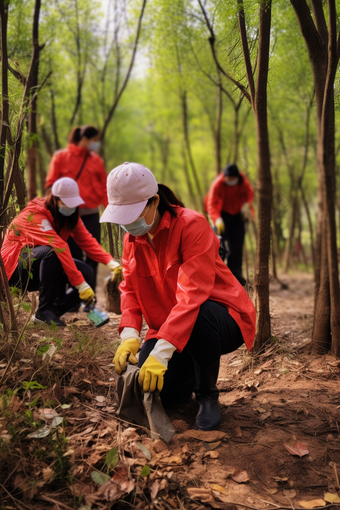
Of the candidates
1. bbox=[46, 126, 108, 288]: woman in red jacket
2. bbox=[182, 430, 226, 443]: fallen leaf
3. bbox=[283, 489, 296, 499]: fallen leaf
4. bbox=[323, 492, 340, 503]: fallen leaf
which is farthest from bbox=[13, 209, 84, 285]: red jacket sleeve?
bbox=[323, 492, 340, 503]: fallen leaf

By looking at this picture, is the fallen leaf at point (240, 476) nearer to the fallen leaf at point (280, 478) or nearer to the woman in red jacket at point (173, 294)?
the fallen leaf at point (280, 478)

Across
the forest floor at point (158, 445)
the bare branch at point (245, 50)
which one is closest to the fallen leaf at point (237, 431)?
the forest floor at point (158, 445)

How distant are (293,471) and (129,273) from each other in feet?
4.22

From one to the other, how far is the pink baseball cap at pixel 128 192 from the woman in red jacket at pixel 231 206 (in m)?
3.24

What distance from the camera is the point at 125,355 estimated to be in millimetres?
2166

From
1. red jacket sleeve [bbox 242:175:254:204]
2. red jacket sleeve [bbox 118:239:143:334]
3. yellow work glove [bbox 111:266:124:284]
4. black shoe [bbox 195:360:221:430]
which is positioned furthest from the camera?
red jacket sleeve [bbox 242:175:254:204]

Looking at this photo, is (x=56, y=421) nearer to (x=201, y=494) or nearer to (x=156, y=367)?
(x=156, y=367)

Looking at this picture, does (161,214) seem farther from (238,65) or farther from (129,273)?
(238,65)

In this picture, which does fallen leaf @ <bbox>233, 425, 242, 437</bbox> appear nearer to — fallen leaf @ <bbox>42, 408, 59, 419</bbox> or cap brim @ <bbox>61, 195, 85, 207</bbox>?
fallen leaf @ <bbox>42, 408, 59, 419</bbox>

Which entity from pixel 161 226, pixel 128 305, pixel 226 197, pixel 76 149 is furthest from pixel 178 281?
pixel 226 197

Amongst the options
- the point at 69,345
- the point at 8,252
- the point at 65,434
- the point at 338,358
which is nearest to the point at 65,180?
the point at 8,252

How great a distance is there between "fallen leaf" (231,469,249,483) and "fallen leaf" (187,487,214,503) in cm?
14

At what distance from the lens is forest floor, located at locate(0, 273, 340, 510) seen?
67.7 inches

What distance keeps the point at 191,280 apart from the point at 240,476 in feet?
3.02
